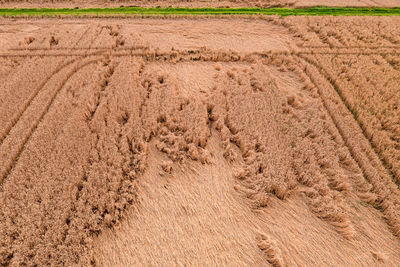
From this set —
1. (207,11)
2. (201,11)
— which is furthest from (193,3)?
(207,11)

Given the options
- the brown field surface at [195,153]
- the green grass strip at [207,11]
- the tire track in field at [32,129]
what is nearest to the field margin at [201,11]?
the green grass strip at [207,11]

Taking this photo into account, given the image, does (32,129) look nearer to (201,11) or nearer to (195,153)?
(195,153)

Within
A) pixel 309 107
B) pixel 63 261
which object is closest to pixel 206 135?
pixel 309 107

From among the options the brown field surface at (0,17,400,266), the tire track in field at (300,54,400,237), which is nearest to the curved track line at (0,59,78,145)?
the brown field surface at (0,17,400,266)

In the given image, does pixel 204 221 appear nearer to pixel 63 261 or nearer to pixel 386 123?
pixel 63 261

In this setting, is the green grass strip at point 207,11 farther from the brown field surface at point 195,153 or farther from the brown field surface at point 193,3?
the brown field surface at point 195,153

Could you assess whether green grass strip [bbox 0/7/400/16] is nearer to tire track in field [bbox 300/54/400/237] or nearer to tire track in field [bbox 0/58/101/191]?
tire track in field [bbox 0/58/101/191]
